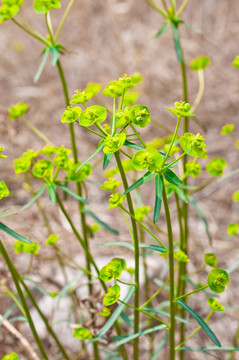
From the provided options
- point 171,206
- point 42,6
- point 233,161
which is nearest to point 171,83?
point 233,161

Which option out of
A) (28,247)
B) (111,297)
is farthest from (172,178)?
(28,247)

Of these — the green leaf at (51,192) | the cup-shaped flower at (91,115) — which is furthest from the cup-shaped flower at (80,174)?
the cup-shaped flower at (91,115)

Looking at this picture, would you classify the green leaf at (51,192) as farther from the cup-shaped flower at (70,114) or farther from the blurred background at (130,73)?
the blurred background at (130,73)

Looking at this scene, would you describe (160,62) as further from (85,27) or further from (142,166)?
(142,166)

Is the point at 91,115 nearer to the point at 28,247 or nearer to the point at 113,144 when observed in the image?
the point at 113,144

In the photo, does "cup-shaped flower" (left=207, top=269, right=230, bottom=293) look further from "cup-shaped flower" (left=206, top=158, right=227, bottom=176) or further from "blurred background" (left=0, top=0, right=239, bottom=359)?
"blurred background" (left=0, top=0, right=239, bottom=359)

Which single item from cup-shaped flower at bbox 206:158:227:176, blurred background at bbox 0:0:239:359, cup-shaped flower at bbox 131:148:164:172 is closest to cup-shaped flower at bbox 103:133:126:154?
cup-shaped flower at bbox 131:148:164:172
